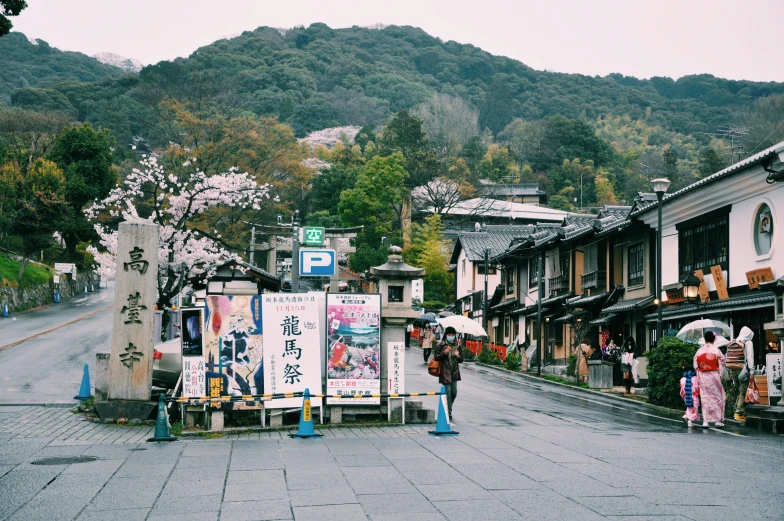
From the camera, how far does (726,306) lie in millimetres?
23859

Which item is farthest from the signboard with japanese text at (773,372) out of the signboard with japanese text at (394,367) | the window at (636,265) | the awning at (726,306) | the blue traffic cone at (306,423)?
Result: the window at (636,265)

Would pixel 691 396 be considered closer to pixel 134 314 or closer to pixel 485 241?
pixel 134 314

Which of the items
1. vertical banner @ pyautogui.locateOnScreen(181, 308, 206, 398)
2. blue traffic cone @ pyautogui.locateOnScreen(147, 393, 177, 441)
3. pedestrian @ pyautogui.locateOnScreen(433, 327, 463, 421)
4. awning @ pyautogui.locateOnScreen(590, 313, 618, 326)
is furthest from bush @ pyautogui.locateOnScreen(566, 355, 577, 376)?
blue traffic cone @ pyautogui.locateOnScreen(147, 393, 177, 441)

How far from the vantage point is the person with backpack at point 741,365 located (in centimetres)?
1880

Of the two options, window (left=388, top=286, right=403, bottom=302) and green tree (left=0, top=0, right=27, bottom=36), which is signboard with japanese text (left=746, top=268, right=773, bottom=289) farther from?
green tree (left=0, top=0, right=27, bottom=36)

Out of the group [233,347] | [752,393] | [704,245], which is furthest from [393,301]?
[704,245]

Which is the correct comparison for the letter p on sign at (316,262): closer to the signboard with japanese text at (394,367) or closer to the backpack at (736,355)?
the signboard with japanese text at (394,367)

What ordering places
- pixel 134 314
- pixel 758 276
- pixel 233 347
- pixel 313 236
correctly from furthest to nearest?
pixel 313 236 → pixel 758 276 → pixel 134 314 → pixel 233 347


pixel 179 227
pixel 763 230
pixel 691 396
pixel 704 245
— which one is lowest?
pixel 691 396

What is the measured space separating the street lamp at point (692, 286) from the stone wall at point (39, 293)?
125 ft

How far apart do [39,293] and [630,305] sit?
40.3m

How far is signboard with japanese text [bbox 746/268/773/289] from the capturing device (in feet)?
73.6

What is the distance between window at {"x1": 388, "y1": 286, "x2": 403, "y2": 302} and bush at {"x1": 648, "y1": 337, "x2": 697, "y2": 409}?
891 centimetres

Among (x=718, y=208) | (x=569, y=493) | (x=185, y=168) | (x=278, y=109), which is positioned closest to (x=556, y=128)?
(x=278, y=109)
